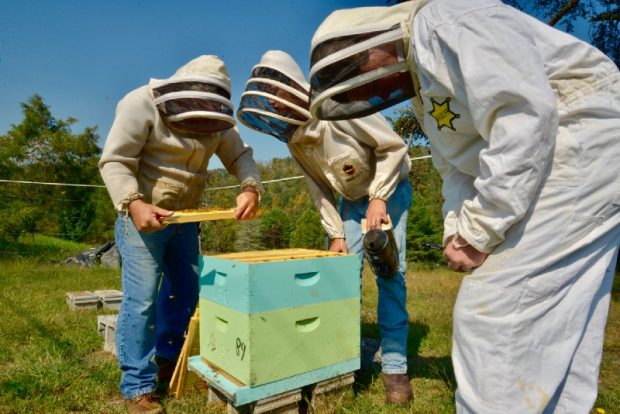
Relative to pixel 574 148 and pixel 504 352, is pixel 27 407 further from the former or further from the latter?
pixel 574 148

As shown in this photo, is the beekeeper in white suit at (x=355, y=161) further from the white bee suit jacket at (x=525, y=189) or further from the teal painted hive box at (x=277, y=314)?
the white bee suit jacket at (x=525, y=189)

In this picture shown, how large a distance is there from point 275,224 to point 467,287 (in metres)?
18.4

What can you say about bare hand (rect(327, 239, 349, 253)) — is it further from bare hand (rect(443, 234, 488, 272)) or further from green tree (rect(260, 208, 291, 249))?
green tree (rect(260, 208, 291, 249))

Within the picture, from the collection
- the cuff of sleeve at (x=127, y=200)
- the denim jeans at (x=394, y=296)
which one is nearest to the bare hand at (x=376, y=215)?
the denim jeans at (x=394, y=296)

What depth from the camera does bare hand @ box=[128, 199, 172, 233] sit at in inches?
90.7

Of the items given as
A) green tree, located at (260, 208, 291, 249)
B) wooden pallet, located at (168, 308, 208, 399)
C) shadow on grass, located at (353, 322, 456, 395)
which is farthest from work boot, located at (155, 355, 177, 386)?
green tree, located at (260, 208, 291, 249)

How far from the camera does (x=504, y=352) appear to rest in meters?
1.30

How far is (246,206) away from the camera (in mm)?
2744

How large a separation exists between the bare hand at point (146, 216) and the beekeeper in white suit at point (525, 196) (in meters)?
1.54

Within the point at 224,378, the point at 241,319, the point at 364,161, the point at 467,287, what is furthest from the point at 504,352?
the point at 364,161

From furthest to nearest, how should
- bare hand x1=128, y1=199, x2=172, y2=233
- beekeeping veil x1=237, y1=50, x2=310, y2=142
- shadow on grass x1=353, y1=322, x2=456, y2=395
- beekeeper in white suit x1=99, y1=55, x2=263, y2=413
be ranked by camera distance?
shadow on grass x1=353, y1=322, x2=456, y2=395
beekeeping veil x1=237, y1=50, x2=310, y2=142
beekeeper in white suit x1=99, y1=55, x2=263, y2=413
bare hand x1=128, y1=199, x2=172, y2=233

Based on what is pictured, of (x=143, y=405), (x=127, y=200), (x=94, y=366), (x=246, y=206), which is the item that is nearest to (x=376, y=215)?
(x=246, y=206)

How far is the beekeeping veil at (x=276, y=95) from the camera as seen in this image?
251 centimetres

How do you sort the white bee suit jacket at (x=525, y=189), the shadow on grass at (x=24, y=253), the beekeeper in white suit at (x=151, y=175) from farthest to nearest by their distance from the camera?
the shadow on grass at (x=24, y=253) < the beekeeper in white suit at (x=151, y=175) < the white bee suit jacket at (x=525, y=189)
